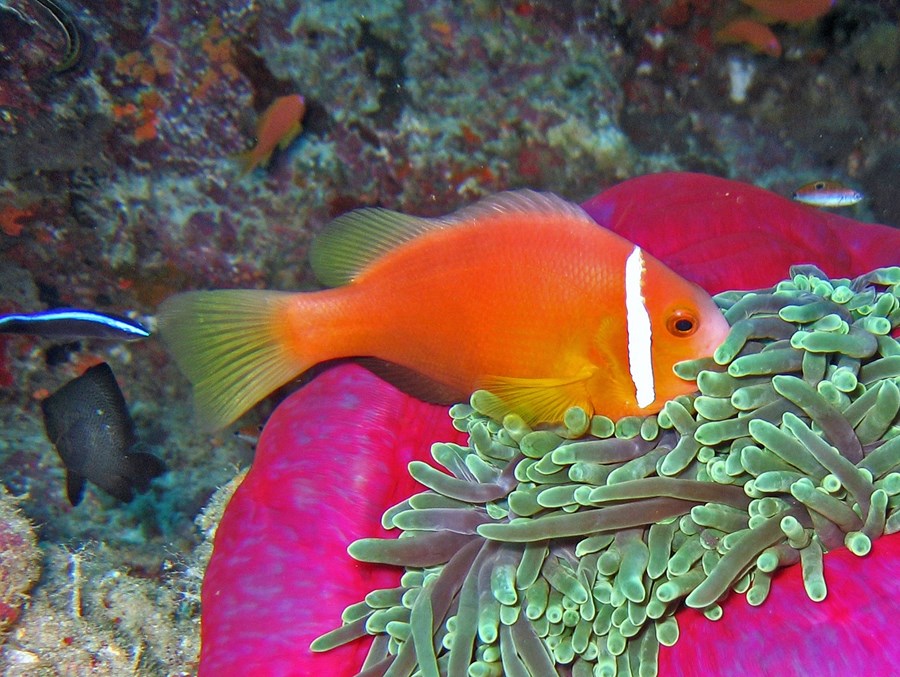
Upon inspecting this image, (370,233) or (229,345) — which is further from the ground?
(370,233)

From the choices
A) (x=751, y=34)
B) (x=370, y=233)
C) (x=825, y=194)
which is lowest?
(x=825, y=194)

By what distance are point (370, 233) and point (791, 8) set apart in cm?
257

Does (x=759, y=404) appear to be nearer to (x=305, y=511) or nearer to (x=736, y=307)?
(x=736, y=307)

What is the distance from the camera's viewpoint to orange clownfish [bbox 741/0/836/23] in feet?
9.88

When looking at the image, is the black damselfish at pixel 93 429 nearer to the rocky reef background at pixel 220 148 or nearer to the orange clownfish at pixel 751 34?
the rocky reef background at pixel 220 148

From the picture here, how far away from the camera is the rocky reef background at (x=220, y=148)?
7.79 feet

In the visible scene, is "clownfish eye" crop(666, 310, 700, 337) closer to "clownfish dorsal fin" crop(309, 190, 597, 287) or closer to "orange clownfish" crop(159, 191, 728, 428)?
"orange clownfish" crop(159, 191, 728, 428)

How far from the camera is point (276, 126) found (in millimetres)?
2480

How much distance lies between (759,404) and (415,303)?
0.69 m

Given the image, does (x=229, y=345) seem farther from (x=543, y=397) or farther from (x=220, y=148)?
(x=220, y=148)

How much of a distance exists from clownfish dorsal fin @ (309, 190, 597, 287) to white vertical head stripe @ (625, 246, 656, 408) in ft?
0.87

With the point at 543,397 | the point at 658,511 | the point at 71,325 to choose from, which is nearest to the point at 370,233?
the point at 543,397

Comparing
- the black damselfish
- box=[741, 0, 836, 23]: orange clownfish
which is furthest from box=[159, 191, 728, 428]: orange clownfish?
box=[741, 0, 836, 23]: orange clownfish

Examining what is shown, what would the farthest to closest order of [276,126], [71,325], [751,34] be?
[751,34] → [276,126] → [71,325]
